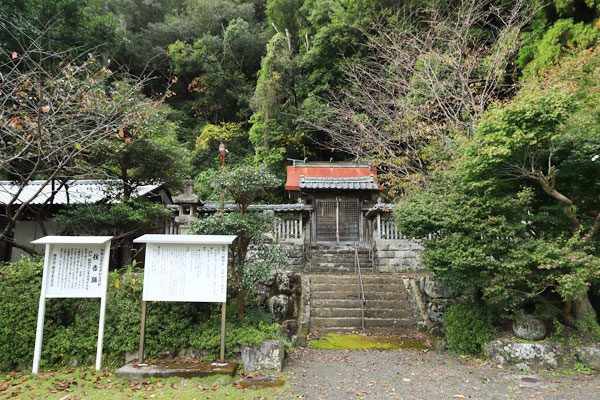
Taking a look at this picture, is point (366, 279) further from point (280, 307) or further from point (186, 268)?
point (186, 268)

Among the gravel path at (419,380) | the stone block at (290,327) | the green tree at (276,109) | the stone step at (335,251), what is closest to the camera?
the gravel path at (419,380)

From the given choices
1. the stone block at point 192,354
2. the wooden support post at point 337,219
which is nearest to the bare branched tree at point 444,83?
the wooden support post at point 337,219

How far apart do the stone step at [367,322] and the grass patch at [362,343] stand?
0.52 metres

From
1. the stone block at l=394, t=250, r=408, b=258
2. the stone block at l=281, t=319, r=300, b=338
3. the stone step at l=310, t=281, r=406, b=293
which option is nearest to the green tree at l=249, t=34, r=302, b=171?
the stone block at l=394, t=250, r=408, b=258

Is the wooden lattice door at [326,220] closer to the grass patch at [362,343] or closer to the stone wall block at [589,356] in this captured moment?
the grass patch at [362,343]

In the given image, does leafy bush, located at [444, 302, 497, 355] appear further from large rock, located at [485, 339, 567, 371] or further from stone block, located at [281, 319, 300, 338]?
stone block, located at [281, 319, 300, 338]

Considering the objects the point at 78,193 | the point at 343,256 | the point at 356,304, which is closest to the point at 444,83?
the point at 356,304

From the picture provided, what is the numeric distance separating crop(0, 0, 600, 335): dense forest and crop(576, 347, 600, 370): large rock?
1.85 ft

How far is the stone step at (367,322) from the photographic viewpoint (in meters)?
8.80

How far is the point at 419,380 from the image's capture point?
5555mm

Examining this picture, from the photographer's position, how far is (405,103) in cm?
1067

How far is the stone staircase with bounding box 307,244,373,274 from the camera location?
13.1 meters

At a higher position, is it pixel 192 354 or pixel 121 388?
pixel 192 354

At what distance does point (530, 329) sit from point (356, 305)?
14.0 feet
